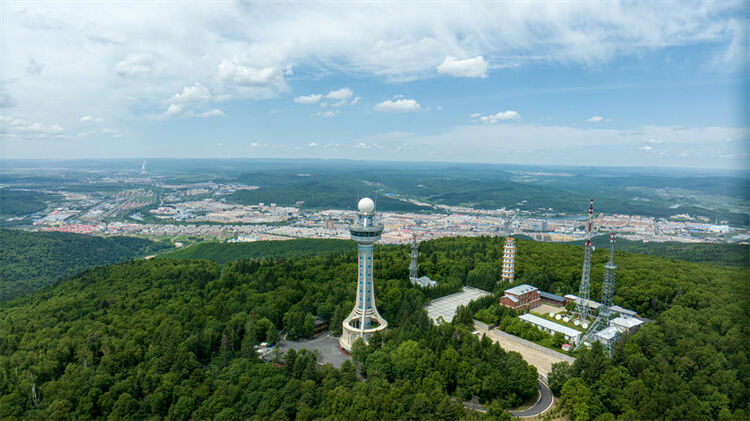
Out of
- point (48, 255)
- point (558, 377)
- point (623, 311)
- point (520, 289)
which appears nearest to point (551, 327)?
point (520, 289)

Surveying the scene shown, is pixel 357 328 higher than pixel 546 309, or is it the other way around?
pixel 357 328

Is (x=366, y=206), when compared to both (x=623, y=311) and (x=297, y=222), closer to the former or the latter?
(x=623, y=311)

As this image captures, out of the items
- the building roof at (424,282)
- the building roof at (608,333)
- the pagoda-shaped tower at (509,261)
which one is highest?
the pagoda-shaped tower at (509,261)

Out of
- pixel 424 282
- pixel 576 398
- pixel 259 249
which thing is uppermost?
pixel 424 282

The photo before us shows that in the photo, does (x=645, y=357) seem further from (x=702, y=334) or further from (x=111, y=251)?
(x=111, y=251)

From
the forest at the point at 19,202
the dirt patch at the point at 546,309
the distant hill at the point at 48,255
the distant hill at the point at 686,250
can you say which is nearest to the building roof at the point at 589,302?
the dirt patch at the point at 546,309

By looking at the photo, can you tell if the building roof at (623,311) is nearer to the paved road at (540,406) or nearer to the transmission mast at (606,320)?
the transmission mast at (606,320)
